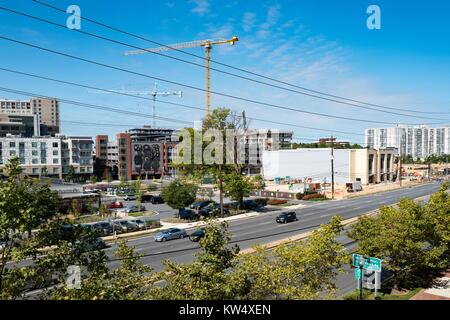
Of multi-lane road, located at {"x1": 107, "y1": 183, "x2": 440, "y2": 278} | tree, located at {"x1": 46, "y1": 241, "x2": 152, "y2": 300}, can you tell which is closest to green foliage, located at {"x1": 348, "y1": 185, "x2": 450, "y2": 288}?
multi-lane road, located at {"x1": 107, "y1": 183, "x2": 440, "y2": 278}

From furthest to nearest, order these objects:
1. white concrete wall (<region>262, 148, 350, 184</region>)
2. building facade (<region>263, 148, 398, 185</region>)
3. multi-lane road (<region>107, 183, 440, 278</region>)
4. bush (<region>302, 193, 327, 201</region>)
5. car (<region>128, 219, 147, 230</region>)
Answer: white concrete wall (<region>262, 148, 350, 184</region>) → building facade (<region>263, 148, 398, 185</region>) → bush (<region>302, 193, 327, 201</region>) → car (<region>128, 219, 147, 230</region>) → multi-lane road (<region>107, 183, 440, 278</region>)

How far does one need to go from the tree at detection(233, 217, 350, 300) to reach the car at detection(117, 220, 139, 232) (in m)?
27.2

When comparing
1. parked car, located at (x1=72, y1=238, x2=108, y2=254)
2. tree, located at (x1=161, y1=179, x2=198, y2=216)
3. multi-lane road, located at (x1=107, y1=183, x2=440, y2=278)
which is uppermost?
parked car, located at (x1=72, y1=238, x2=108, y2=254)

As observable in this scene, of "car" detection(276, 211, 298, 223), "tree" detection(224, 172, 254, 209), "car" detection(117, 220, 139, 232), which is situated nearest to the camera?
"car" detection(117, 220, 139, 232)

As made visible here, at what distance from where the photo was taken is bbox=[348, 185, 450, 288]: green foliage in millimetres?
19047

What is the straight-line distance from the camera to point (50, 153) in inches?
3529

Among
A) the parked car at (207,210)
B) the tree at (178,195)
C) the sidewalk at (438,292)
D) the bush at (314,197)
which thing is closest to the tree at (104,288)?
the sidewalk at (438,292)

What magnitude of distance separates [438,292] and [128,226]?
28.3 meters

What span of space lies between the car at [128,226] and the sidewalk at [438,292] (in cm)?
2723

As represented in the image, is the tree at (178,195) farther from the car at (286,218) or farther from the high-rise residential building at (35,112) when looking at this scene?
the high-rise residential building at (35,112)

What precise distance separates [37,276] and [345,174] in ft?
283

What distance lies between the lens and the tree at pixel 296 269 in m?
10.2

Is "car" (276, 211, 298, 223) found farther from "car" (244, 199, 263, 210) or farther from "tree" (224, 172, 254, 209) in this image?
"car" (244, 199, 263, 210)

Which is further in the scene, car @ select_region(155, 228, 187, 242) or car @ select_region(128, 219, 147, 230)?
car @ select_region(128, 219, 147, 230)
